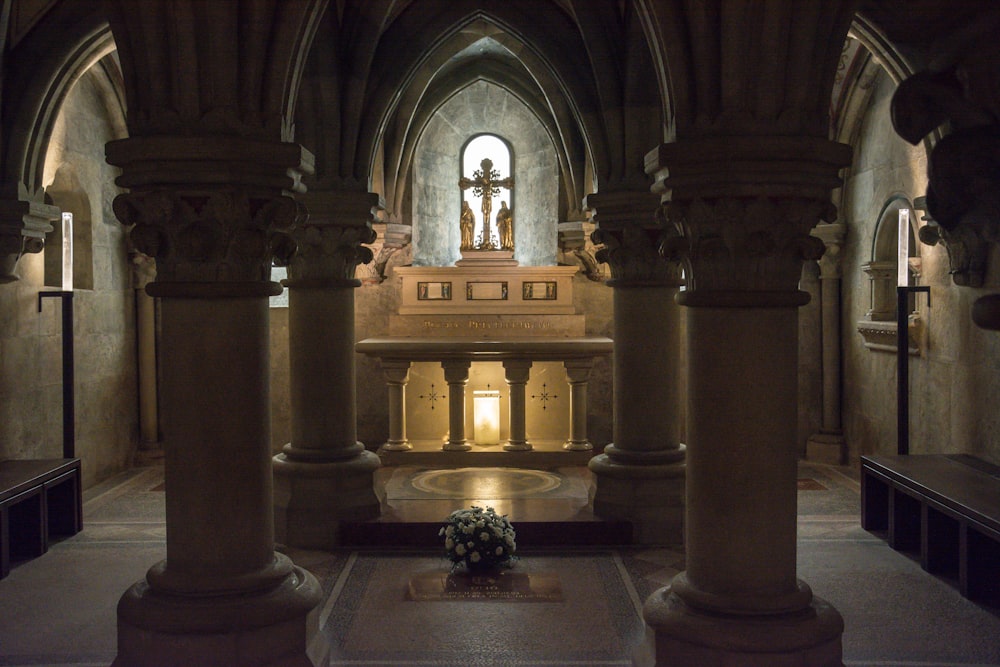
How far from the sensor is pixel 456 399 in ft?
37.3

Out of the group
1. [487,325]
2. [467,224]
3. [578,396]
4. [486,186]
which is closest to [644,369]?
[578,396]

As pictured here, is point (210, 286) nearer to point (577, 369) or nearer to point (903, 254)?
point (903, 254)

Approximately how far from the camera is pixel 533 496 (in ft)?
30.7

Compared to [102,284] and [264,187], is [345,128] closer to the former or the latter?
[264,187]

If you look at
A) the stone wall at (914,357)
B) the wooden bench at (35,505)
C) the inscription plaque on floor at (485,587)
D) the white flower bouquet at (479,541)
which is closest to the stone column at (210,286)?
the inscription plaque on floor at (485,587)

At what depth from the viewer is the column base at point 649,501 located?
805 centimetres

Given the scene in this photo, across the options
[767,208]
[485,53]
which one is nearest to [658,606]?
[767,208]

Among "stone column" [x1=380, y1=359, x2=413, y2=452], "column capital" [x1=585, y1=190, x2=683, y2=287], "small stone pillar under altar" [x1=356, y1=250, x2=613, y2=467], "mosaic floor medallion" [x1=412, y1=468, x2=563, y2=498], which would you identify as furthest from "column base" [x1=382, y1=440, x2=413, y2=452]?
"column capital" [x1=585, y1=190, x2=683, y2=287]

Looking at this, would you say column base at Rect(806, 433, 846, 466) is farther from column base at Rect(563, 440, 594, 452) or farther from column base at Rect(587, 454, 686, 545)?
column base at Rect(587, 454, 686, 545)

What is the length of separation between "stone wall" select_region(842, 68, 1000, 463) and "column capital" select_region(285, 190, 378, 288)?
547 centimetres

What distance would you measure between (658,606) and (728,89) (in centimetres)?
254

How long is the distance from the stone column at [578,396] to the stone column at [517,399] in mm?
550

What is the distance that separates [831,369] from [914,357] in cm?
225

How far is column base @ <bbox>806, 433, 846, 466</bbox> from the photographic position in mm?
11766
